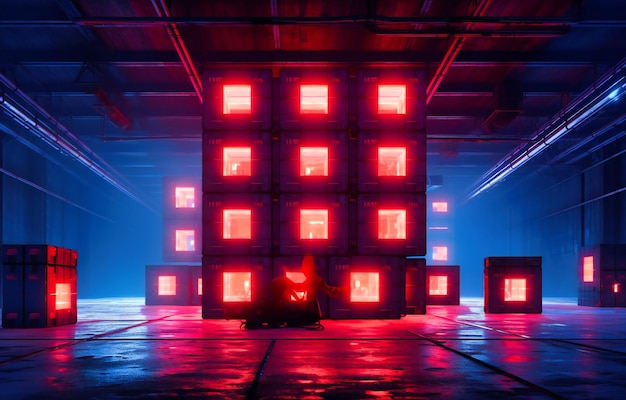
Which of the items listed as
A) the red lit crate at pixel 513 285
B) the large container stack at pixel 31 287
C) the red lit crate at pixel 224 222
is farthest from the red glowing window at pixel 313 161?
the red lit crate at pixel 513 285

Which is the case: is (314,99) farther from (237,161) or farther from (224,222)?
(224,222)

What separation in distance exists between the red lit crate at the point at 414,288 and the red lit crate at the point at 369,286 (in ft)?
9.01

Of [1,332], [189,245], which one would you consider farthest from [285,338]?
[189,245]

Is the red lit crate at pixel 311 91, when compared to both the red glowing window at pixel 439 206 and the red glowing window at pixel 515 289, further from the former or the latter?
the red glowing window at pixel 439 206

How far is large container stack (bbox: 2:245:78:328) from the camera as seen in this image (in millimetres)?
11297

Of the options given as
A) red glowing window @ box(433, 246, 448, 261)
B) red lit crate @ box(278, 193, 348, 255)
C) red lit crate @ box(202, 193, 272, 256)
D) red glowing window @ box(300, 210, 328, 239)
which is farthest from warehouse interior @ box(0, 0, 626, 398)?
red glowing window @ box(433, 246, 448, 261)

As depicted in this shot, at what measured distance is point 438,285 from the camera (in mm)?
23391

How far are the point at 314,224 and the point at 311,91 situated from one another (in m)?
3.09

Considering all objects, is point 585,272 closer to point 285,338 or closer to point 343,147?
point 343,147

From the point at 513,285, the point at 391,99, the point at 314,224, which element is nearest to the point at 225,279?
the point at 314,224

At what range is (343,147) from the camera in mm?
13609

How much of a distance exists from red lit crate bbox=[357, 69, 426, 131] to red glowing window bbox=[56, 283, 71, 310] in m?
7.27

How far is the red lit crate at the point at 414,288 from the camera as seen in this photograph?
1632 centimetres

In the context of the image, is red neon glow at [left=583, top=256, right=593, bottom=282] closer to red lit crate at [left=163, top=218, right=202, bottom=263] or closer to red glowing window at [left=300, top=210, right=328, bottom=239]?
red glowing window at [left=300, top=210, right=328, bottom=239]
